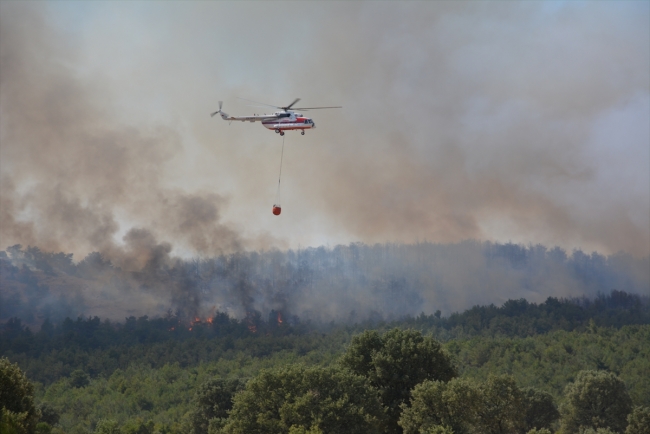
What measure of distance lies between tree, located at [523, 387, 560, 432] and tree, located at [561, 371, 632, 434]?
2.21 metres

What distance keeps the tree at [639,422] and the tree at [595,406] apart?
33.6 ft

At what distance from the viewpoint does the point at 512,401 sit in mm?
88000

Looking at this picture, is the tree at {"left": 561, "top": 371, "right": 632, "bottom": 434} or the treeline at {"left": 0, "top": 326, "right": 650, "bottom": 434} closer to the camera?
the treeline at {"left": 0, "top": 326, "right": 650, "bottom": 434}

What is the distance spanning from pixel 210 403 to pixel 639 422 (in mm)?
69967

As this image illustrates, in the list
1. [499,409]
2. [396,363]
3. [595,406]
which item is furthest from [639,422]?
[396,363]

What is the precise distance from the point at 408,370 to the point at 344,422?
16.7 metres

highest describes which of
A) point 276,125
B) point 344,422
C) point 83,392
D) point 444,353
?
point 276,125

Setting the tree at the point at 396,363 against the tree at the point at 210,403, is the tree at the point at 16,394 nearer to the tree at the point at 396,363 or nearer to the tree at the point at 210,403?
the tree at the point at 396,363

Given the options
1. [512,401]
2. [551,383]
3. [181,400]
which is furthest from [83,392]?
[512,401]

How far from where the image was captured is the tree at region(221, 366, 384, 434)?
2788 inches

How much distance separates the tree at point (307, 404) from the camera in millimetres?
70812

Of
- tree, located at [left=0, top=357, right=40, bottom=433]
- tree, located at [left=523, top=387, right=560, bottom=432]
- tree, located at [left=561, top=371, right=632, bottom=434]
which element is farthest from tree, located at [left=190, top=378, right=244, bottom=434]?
tree, located at [left=561, top=371, right=632, bottom=434]

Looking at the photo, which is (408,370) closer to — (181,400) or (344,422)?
(344,422)

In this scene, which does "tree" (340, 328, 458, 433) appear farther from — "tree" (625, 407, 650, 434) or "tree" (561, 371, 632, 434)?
"tree" (561, 371, 632, 434)
